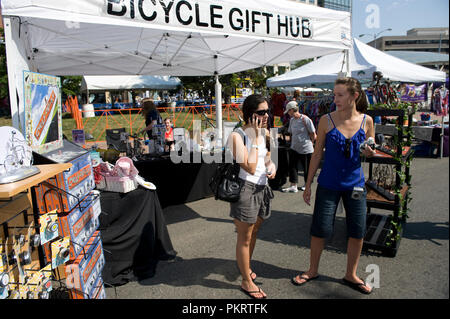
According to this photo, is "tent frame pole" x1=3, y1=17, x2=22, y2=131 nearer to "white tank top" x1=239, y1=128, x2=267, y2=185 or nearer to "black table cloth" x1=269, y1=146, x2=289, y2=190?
"white tank top" x1=239, y1=128, x2=267, y2=185

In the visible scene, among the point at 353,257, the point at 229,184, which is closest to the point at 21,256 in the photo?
the point at 229,184

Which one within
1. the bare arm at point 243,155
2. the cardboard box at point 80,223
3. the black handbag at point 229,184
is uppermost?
the bare arm at point 243,155

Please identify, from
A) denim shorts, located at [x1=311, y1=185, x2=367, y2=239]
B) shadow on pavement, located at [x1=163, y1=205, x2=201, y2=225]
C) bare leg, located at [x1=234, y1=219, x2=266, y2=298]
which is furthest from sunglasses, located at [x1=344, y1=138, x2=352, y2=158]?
shadow on pavement, located at [x1=163, y1=205, x2=201, y2=225]

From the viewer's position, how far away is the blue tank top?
2.63 m

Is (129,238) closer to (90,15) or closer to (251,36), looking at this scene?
(90,15)

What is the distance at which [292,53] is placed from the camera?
638 cm

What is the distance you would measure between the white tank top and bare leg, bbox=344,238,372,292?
36.9 inches

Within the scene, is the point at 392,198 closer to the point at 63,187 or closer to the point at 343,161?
the point at 343,161

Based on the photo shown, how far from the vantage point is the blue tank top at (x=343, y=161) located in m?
2.63

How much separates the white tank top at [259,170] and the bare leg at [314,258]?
726mm

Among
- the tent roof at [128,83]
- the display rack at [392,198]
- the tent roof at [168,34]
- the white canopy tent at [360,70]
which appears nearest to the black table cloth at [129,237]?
the tent roof at [168,34]

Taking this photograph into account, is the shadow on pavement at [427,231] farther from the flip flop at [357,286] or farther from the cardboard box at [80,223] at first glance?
the cardboard box at [80,223]

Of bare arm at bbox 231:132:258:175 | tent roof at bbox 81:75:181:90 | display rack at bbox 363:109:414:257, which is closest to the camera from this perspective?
bare arm at bbox 231:132:258:175
